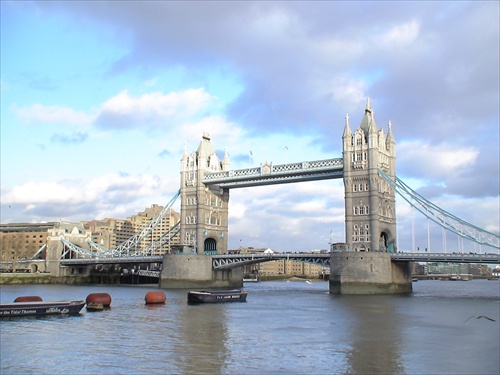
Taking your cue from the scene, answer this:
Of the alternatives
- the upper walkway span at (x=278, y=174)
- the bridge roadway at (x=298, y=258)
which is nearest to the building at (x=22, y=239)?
the bridge roadway at (x=298, y=258)

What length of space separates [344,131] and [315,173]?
8.11 metres

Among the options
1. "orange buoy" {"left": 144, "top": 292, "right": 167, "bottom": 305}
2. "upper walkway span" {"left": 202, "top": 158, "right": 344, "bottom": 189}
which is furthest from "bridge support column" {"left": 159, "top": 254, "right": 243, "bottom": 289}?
"orange buoy" {"left": 144, "top": 292, "right": 167, "bottom": 305}

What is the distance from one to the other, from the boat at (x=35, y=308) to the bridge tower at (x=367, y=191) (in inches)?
1802

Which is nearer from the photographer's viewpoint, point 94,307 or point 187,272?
point 94,307

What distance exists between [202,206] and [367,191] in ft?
104

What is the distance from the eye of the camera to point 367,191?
81.5 metres

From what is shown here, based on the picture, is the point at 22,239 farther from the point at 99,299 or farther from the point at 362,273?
the point at 99,299

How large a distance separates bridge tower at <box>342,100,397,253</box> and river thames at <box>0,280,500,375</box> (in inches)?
1166

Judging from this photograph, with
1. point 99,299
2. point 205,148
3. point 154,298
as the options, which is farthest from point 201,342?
point 205,148

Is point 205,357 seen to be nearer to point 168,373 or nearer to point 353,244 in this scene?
point 168,373

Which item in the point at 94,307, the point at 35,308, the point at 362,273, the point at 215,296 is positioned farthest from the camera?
the point at 362,273

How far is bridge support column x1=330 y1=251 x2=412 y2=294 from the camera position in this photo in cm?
7350

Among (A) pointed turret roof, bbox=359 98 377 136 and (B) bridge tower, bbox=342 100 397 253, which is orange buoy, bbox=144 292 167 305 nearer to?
(B) bridge tower, bbox=342 100 397 253

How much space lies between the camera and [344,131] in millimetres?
85125
